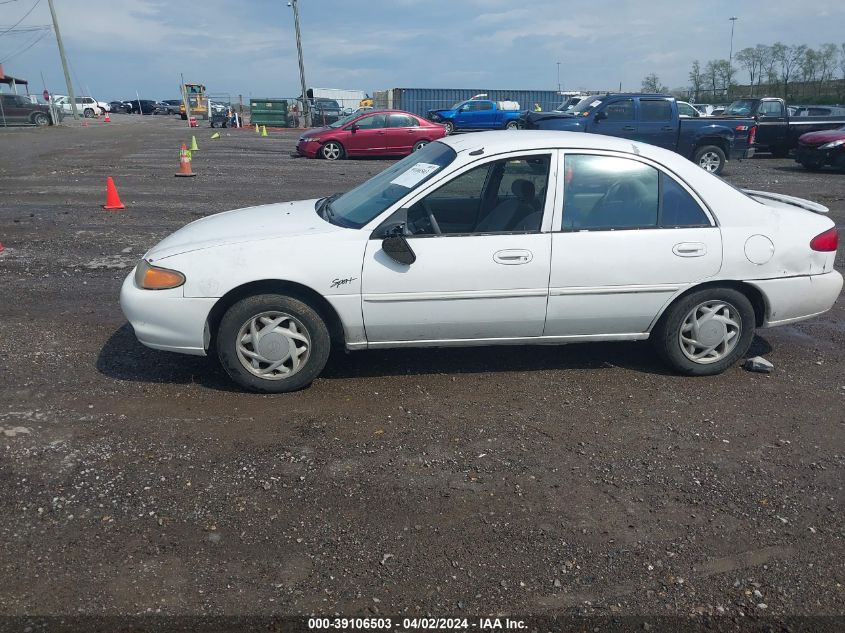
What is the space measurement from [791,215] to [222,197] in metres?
10.3

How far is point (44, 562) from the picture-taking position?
112 inches

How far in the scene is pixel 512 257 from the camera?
4.38 m

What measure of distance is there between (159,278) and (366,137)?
17.1 m

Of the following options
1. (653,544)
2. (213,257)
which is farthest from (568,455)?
(213,257)

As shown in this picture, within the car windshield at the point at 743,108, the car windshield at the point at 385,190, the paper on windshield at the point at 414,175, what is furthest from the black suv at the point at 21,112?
the paper on windshield at the point at 414,175

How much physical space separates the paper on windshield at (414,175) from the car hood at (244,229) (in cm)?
58

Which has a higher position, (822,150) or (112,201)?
(112,201)

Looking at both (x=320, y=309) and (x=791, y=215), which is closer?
(x=320, y=309)

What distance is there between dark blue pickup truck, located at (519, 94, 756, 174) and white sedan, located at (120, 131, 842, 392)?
11.7 metres

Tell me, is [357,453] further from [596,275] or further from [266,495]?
[596,275]

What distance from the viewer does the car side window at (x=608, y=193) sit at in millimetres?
4523

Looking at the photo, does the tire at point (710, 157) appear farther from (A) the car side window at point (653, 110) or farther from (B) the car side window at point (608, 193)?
(B) the car side window at point (608, 193)

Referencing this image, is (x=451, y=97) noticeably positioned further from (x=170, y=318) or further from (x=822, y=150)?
(x=170, y=318)

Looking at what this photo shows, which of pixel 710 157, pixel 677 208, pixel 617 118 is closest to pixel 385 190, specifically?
pixel 677 208
